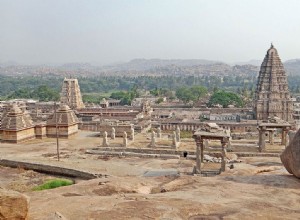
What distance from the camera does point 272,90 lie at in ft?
172

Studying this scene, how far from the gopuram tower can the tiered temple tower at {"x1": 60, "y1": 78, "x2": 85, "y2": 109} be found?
3354 centimetres

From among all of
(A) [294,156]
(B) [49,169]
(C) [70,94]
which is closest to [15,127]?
(B) [49,169]

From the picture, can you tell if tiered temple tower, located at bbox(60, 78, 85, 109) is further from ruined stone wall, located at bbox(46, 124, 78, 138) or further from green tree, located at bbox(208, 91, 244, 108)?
ruined stone wall, located at bbox(46, 124, 78, 138)

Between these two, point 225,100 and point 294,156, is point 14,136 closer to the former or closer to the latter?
point 294,156

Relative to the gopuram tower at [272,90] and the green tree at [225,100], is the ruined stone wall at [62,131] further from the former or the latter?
the green tree at [225,100]

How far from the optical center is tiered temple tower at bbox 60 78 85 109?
227ft

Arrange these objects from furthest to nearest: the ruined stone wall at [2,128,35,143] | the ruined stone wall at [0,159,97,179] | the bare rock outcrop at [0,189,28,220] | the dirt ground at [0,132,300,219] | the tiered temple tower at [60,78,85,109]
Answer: the tiered temple tower at [60,78,85,109]
the ruined stone wall at [2,128,35,143]
the ruined stone wall at [0,159,97,179]
the dirt ground at [0,132,300,219]
the bare rock outcrop at [0,189,28,220]

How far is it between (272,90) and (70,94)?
37.0 meters

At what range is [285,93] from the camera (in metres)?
53.0

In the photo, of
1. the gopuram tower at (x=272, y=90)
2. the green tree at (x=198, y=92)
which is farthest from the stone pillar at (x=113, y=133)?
the green tree at (x=198, y=92)

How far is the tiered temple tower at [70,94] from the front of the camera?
69312 mm

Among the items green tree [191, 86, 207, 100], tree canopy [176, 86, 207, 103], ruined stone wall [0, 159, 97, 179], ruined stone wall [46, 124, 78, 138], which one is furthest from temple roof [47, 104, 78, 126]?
green tree [191, 86, 207, 100]

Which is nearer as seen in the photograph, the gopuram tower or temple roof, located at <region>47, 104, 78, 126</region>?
temple roof, located at <region>47, 104, 78, 126</region>

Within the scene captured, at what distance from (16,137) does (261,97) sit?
1385 inches
